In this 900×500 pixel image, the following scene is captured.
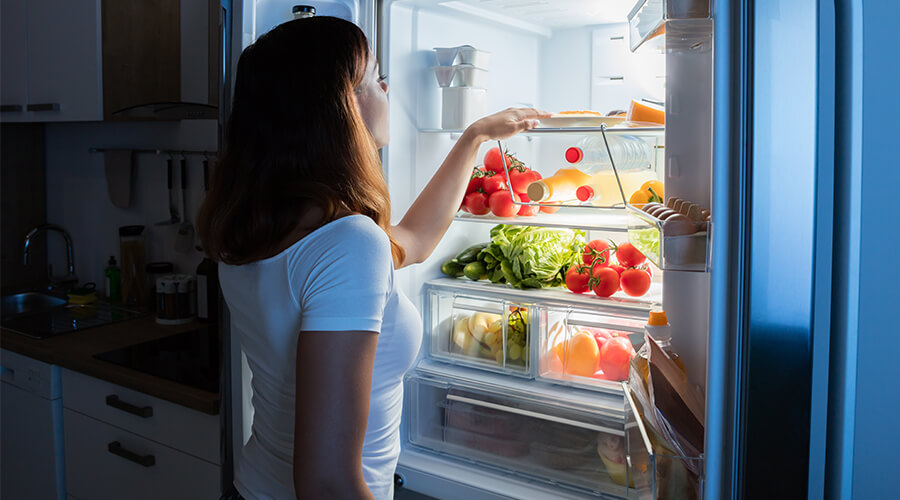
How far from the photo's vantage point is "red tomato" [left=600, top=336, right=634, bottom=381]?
155cm

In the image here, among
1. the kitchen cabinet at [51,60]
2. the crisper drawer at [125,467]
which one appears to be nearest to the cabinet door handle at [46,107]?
the kitchen cabinet at [51,60]

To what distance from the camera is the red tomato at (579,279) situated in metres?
1.61

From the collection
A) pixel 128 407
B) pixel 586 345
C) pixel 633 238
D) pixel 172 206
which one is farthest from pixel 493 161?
pixel 172 206

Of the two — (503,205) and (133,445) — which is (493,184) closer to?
(503,205)

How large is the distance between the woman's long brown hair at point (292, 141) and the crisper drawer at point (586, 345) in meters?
0.75

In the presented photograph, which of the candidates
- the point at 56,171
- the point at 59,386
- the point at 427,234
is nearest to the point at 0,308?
the point at 56,171

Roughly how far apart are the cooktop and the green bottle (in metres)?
0.66

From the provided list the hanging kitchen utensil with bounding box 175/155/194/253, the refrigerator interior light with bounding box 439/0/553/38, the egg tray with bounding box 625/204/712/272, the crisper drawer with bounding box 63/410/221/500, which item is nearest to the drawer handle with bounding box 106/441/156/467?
the crisper drawer with bounding box 63/410/221/500

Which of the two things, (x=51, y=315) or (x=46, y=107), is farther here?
(x=51, y=315)

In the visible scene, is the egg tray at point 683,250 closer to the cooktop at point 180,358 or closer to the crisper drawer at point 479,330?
the crisper drawer at point 479,330

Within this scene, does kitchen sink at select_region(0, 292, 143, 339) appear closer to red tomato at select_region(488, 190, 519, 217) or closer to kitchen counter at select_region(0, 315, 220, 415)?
kitchen counter at select_region(0, 315, 220, 415)

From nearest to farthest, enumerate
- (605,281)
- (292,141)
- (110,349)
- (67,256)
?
(292,141) < (605,281) < (110,349) < (67,256)

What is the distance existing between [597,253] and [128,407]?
1.29 metres

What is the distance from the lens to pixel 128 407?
175cm
